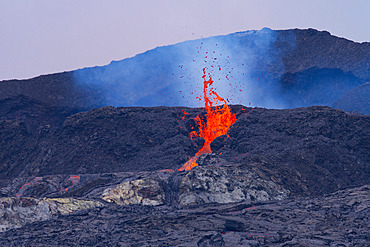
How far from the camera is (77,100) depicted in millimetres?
42531

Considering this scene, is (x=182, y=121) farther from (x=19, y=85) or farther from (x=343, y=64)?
(x=343, y=64)

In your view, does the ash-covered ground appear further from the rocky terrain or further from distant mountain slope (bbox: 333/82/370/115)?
distant mountain slope (bbox: 333/82/370/115)

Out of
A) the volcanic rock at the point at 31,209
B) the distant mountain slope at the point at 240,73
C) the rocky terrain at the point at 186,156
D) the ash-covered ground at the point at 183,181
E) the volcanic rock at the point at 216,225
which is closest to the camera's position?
the volcanic rock at the point at 216,225

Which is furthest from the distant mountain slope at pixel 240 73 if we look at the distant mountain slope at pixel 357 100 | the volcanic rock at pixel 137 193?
the volcanic rock at pixel 137 193

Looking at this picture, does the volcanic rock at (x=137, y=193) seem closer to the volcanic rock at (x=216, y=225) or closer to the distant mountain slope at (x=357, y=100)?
the volcanic rock at (x=216, y=225)

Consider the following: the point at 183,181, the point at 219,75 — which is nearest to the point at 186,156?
the point at 183,181

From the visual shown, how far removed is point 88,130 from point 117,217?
14.8 meters

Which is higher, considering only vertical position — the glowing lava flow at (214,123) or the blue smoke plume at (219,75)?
the blue smoke plume at (219,75)

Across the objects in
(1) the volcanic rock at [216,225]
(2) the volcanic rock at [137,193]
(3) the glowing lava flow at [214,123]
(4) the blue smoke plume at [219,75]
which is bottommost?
(1) the volcanic rock at [216,225]

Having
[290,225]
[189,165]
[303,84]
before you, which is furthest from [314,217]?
[303,84]

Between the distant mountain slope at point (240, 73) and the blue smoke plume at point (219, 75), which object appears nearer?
the distant mountain slope at point (240, 73)

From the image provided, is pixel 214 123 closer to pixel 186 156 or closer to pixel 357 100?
pixel 186 156

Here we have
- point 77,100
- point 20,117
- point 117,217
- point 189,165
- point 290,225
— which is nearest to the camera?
point 290,225

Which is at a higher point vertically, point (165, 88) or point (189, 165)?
point (165, 88)
